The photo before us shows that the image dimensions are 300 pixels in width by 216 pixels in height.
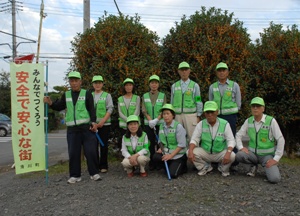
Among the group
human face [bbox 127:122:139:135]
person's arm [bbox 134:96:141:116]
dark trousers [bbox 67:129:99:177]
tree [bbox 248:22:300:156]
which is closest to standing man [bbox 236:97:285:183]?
human face [bbox 127:122:139:135]

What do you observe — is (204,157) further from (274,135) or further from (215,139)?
(274,135)

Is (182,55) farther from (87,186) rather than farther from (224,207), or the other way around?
(224,207)

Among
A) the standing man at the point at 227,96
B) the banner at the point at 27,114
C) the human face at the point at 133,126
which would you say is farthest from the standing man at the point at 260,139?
the banner at the point at 27,114

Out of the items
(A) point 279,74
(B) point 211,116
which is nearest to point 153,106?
(B) point 211,116

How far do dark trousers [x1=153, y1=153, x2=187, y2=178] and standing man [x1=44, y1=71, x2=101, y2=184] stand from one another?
1113 mm

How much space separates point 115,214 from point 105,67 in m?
3.89

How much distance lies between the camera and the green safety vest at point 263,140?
5586 mm

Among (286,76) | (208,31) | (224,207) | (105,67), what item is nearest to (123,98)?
(105,67)

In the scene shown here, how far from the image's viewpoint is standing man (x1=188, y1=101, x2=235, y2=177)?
5.64 meters

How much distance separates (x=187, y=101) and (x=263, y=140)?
1.51 m

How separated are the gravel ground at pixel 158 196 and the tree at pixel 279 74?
84.9 inches

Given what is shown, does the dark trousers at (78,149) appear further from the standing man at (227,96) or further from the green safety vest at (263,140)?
the green safety vest at (263,140)

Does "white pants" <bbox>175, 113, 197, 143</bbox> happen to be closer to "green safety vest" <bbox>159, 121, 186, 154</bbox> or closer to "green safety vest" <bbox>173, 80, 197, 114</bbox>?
"green safety vest" <bbox>173, 80, 197, 114</bbox>

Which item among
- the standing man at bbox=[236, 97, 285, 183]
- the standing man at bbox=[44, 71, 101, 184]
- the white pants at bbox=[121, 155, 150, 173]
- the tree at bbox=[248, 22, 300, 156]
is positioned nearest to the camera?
the standing man at bbox=[236, 97, 285, 183]
